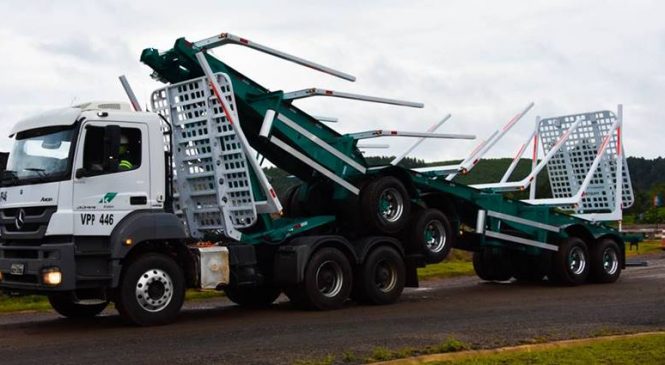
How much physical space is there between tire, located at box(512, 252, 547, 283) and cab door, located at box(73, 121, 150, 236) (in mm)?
8881

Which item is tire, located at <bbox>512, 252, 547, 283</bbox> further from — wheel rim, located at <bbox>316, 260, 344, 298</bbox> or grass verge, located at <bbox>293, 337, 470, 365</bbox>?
grass verge, located at <bbox>293, 337, 470, 365</bbox>

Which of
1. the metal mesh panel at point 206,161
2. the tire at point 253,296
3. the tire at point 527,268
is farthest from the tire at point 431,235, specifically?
the tire at point 527,268

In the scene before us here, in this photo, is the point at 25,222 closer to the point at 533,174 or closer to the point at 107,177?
the point at 107,177

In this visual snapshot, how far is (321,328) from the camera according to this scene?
35.6 feet

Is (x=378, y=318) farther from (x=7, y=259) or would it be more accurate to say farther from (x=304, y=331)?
(x=7, y=259)

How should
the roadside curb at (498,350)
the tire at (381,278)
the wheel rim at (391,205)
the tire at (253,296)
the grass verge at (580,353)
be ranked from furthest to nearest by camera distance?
1. the tire at (253,296)
2. the wheel rim at (391,205)
3. the tire at (381,278)
4. the roadside curb at (498,350)
5. the grass verge at (580,353)

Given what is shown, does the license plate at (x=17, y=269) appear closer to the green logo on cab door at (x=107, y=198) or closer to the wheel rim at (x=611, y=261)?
the green logo on cab door at (x=107, y=198)

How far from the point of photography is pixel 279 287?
13.3 metres

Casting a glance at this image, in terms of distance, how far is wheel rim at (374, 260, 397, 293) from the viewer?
45.5 ft

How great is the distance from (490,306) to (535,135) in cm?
656

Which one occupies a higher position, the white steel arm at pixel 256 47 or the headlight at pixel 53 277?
the white steel arm at pixel 256 47

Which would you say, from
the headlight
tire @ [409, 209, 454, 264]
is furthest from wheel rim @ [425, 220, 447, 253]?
the headlight

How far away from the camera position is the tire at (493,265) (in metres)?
17.9

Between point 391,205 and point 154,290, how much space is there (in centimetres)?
432
